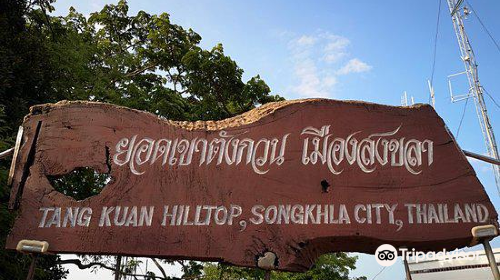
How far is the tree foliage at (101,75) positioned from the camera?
676cm

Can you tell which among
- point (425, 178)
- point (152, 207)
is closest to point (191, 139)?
point (152, 207)

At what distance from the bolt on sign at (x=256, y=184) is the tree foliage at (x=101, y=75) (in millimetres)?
1869

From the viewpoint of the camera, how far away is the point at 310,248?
2.99 metres

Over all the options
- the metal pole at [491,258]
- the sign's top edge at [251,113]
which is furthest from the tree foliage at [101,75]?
the metal pole at [491,258]

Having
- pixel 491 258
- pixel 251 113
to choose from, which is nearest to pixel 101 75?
pixel 251 113

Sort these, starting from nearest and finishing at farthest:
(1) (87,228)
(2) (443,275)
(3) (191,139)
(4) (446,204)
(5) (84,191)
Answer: (4) (446,204) < (1) (87,228) < (3) (191,139) < (2) (443,275) < (5) (84,191)

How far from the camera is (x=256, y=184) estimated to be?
3.19 meters

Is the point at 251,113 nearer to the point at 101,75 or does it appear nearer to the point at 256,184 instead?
the point at 256,184

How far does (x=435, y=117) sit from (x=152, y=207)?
7.86 feet

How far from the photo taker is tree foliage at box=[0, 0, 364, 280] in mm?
6758

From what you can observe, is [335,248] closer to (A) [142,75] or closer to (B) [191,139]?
(B) [191,139]

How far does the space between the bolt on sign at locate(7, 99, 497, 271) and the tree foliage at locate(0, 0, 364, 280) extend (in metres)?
1.87

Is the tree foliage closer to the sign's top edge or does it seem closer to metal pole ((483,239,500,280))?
the sign's top edge

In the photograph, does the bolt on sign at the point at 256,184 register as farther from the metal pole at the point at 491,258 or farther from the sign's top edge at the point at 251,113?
the metal pole at the point at 491,258
